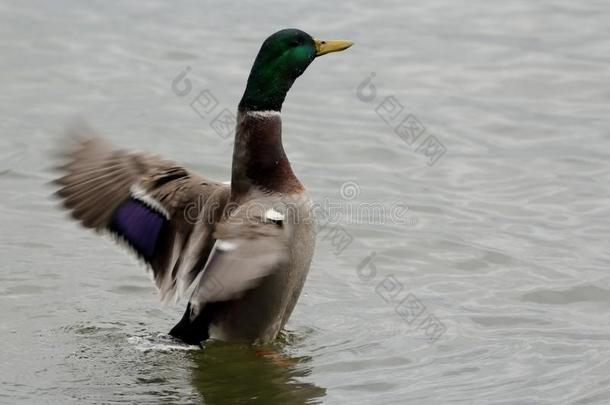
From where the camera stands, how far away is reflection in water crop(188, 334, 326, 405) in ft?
21.5

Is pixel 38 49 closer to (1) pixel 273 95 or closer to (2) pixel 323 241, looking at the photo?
(2) pixel 323 241

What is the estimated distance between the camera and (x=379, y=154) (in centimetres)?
1031

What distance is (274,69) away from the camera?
6832 mm

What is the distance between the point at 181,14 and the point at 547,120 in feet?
13.7

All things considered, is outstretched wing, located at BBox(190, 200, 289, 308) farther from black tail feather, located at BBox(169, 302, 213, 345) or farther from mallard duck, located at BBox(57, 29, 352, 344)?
black tail feather, located at BBox(169, 302, 213, 345)

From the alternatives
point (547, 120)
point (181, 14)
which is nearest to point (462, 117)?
point (547, 120)

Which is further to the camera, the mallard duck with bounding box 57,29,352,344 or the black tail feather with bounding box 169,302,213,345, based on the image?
the black tail feather with bounding box 169,302,213,345

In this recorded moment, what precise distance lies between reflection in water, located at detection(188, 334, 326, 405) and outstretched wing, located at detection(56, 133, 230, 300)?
1.47ft

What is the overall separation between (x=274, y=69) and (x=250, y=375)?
162cm

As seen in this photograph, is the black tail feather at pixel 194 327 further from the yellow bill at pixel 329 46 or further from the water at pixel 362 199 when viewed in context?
the yellow bill at pixel 329 46

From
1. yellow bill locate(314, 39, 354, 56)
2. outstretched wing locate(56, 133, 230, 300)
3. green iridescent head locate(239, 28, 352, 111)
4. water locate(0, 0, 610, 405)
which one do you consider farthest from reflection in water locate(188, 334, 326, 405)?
yellow bill locate(314, 39, 354, 56)

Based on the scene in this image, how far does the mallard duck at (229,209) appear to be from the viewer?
660 centimetres

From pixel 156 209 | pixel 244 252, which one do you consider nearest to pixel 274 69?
pixel 156 209

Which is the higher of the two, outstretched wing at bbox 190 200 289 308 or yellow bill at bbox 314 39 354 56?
yellow bill at bbox 314 39 354 56
